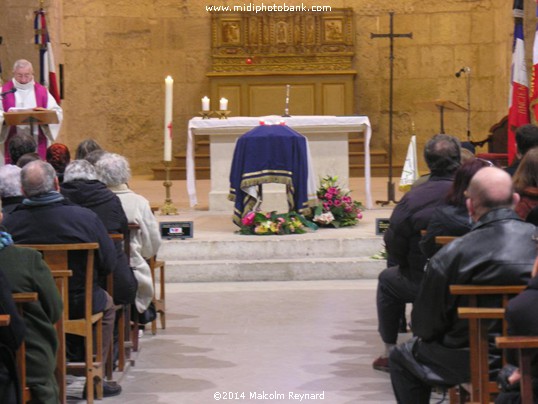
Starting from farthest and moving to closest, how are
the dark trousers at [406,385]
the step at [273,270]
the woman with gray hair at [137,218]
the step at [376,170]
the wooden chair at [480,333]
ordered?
the step at [376,170], the step at [273,270], the woman with gray hair at [137,218], the dark trousers at [406,385], the wooden chair at [480,333]

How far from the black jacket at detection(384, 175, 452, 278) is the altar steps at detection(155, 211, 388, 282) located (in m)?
3.18

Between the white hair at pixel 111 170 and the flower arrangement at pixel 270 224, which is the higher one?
the white hair at pixel 111 170

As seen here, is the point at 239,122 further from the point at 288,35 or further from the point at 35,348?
the point at 35,348

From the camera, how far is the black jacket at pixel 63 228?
17.4 feet

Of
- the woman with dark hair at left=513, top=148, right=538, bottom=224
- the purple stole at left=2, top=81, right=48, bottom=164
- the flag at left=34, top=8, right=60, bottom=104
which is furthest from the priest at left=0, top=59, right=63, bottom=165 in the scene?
the woman with dark hair at left=513, top=148, right=538, bottom=224

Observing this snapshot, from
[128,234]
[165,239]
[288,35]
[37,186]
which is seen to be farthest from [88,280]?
[288,35]

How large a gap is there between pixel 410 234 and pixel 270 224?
379 centimetres

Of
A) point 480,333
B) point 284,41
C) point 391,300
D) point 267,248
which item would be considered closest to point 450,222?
point 391,300

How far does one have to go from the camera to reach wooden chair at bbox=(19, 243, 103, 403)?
520 cm

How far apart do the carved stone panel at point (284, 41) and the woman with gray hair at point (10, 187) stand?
9.70 metres

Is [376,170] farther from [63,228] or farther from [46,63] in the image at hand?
[63,228]

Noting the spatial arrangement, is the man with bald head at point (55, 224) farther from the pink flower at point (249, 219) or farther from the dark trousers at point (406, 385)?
the pink flower at point (249, 219)

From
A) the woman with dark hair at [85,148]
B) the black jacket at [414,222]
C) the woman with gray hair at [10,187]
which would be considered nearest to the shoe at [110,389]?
the woman with gray hair at [10,187]

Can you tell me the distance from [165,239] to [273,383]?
3.70 metres
